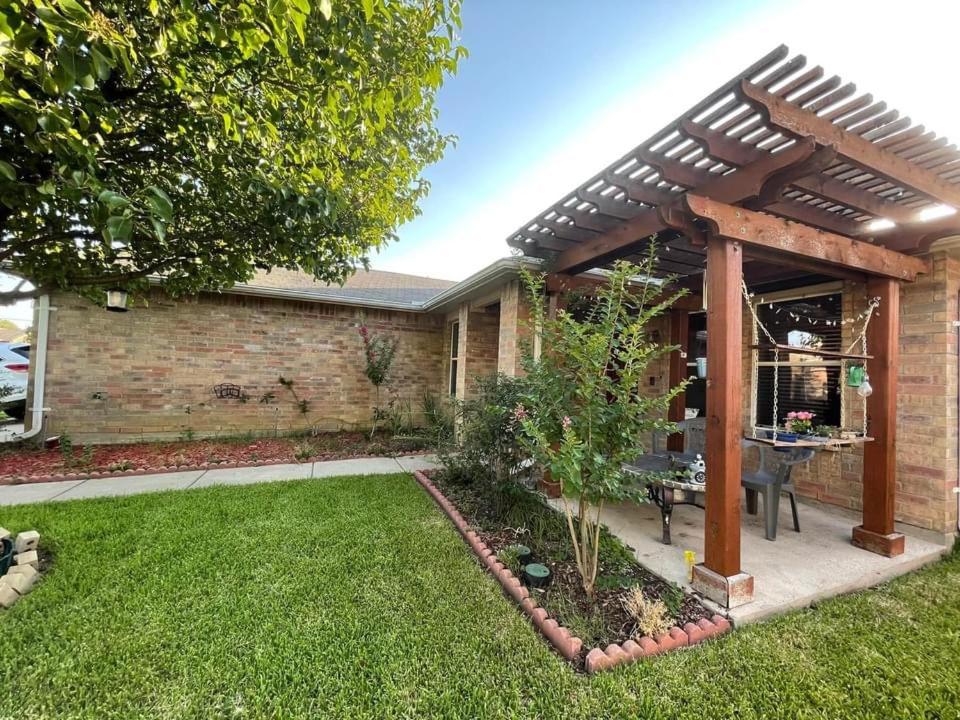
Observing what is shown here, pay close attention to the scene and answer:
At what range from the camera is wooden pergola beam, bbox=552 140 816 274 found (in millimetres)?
2373

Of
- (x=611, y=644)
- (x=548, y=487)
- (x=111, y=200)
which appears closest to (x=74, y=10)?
(x=111, y=200)

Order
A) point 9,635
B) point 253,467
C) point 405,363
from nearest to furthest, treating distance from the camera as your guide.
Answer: point 9,635 < point 253,467 < point 405,363

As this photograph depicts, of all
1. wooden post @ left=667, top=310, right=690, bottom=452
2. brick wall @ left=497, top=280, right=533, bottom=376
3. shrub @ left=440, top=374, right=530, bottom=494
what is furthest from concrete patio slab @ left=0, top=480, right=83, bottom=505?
wooden post @ left=667, top=310, right=690, bottom=452

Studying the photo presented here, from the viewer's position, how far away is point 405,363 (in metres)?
8.89

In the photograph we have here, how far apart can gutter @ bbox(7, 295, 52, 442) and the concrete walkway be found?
2308mm

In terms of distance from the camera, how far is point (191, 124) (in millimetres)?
2547

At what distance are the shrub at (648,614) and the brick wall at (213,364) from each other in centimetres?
698

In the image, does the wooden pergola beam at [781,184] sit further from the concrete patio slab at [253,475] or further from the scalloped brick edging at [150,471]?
the scalloped brick edging at [150,471]

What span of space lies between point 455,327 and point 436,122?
15.0 feet

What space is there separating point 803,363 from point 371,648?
223 inches

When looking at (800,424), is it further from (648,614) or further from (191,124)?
(191,124)

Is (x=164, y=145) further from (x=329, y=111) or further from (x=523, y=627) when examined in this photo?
(x=523, y=627)

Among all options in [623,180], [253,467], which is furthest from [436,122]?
[253,467]

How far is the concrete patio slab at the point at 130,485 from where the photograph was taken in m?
4.53
